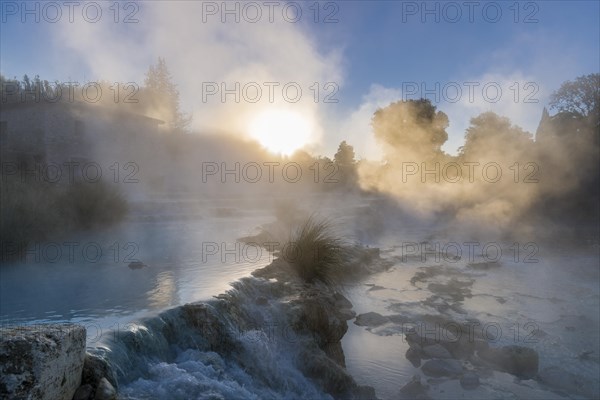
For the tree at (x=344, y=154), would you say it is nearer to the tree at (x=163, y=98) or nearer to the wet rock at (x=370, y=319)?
the tree at (x=163, y=98)

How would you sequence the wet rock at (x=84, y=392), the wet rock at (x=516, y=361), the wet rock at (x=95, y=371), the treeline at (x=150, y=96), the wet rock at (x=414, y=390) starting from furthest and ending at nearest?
the treeline at (x=150, y=96), the wet rock at (x=516, y=361), the wet rock at (x=414, y=390), the wet rock at (x=95, y=371), the wet rock at (x=84, y=392)

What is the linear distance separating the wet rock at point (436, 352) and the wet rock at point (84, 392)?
469 centimetres

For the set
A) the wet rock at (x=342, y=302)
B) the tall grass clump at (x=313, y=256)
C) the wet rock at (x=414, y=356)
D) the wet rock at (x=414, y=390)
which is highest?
the tall grass clump at (x=313, y=256)

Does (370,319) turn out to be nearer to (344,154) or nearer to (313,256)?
(313,256)

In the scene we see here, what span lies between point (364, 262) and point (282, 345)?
6.29 metres

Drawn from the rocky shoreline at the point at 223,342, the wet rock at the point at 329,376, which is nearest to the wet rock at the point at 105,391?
the rocky shoreline at the point at 223,342

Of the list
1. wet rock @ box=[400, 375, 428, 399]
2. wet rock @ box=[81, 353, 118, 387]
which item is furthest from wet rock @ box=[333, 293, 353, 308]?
wet rock @ box=[81, 353, 118, 387]

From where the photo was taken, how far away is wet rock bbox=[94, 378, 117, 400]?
263 centimetres

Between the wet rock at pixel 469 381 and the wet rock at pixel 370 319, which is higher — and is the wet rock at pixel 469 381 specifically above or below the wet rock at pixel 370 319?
below

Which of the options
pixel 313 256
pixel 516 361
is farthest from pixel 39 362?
pixel 516 361

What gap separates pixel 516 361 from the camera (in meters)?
5.98

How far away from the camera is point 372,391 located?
5102 millimetres

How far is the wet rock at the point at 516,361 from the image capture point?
5926 mm

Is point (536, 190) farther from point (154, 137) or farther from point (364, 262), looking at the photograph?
A: point (154, 137)
